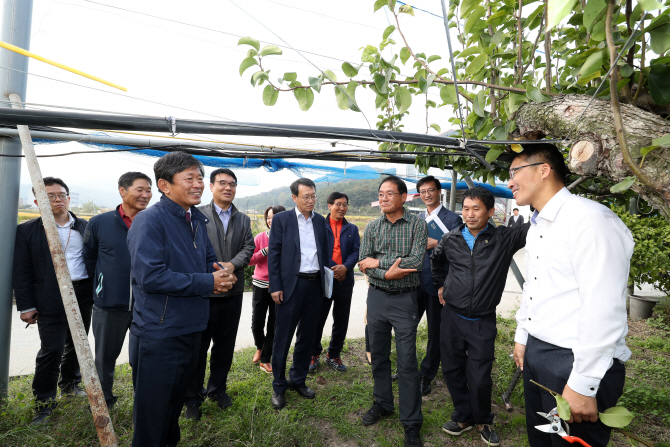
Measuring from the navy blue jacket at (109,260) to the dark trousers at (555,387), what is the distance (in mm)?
2971

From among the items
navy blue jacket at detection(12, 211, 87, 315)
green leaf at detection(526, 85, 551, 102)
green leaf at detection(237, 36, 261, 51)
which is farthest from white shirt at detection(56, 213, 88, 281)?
green leaf at detection(526, 85, 551, 102)

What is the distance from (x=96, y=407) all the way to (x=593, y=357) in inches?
108

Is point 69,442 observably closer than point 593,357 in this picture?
No

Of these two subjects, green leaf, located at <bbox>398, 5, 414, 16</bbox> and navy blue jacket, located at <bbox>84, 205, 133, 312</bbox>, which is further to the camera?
navy blue jacket, located at <bbox>84, 205, 133, 312</bbox>

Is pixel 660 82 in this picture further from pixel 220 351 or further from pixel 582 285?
pixel 220 351

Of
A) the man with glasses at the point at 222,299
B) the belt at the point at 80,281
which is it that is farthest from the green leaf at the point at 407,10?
the belt at the point at 80,281

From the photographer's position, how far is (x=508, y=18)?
73.9 inches

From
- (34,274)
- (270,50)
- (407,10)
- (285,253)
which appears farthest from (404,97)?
(34,274)

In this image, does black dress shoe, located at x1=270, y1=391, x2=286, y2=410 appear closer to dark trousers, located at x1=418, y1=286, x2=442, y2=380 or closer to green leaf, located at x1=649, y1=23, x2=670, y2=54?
dark trousers, located at x1=418, y1=286, x2=442, y2=380

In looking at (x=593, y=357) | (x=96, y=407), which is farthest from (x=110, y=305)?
(x=593, y=357)

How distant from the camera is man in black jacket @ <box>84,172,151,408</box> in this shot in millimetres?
2877

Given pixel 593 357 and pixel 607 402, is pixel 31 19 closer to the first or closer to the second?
pixel 593 357

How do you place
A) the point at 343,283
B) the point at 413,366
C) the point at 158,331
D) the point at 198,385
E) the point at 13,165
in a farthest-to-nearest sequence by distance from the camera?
the point at 343,283 → the point at 198,385 → the point at 13,165 → the point at 413,366 → the point at 158,331

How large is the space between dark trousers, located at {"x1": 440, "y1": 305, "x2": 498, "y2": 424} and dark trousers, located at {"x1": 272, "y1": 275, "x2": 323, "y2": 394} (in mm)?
1298
